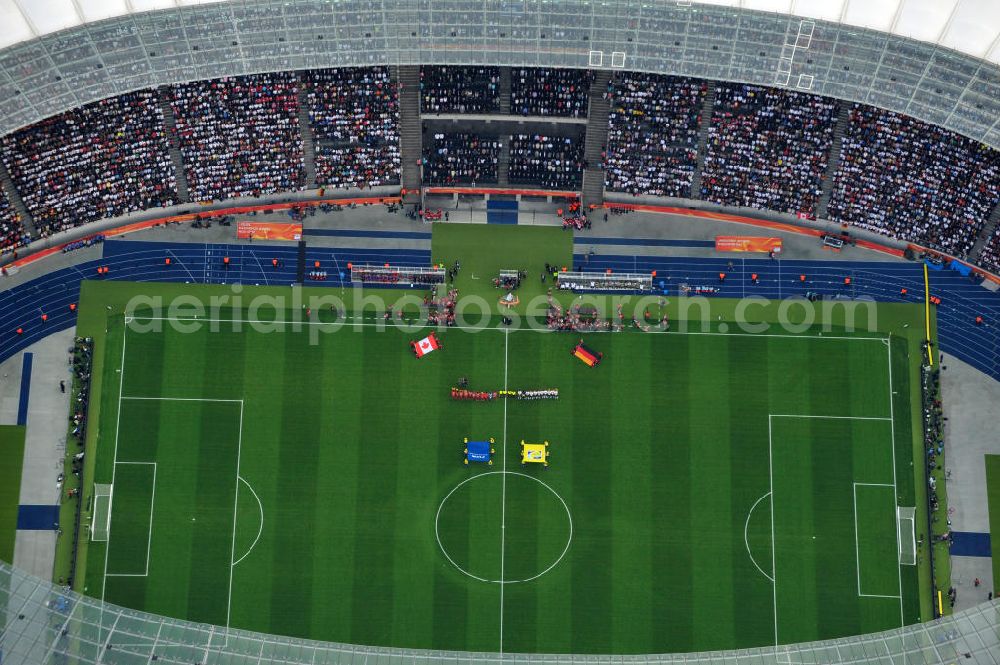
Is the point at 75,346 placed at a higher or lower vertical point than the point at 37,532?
higher

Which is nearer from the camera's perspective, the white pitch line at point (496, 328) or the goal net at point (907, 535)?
the goal net at point (907, 535)

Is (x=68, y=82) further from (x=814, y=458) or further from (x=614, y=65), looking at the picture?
(x=814, y=458)

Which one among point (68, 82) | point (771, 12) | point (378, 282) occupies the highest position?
point (771, 12)

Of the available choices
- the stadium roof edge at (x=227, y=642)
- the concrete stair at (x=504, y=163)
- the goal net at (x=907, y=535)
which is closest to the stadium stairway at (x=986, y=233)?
the goal net at (x=907, y=535)

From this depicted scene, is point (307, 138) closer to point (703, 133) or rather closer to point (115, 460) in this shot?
point (115, 460)

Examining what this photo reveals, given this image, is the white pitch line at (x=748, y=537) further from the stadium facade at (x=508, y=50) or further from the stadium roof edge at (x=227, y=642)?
the stadium roof edge at (x=227, y=642)

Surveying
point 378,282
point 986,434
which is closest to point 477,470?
point 378,282

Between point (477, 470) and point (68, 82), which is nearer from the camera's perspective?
point (68, 82)
